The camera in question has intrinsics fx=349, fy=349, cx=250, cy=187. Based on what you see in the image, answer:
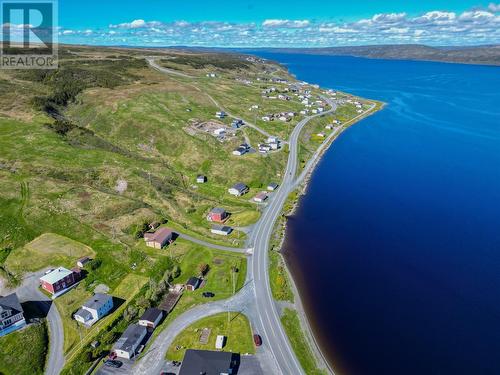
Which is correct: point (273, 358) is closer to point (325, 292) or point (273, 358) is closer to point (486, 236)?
point (325, 292)

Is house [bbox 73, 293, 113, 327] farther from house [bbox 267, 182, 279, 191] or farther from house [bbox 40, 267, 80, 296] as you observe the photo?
house [bbox 267, 182, 279, 191]

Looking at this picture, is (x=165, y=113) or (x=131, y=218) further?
(x=165, y=113)

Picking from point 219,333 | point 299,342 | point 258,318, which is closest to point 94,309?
point 219,333

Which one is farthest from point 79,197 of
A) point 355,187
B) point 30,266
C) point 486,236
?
point 486,236

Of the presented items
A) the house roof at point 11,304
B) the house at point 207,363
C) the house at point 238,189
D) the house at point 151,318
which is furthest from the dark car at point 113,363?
the house at point 238,189

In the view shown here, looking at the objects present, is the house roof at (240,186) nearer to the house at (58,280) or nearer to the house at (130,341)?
the house at (58,280)

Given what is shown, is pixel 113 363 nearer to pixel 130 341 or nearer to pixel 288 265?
pixel 130 341
